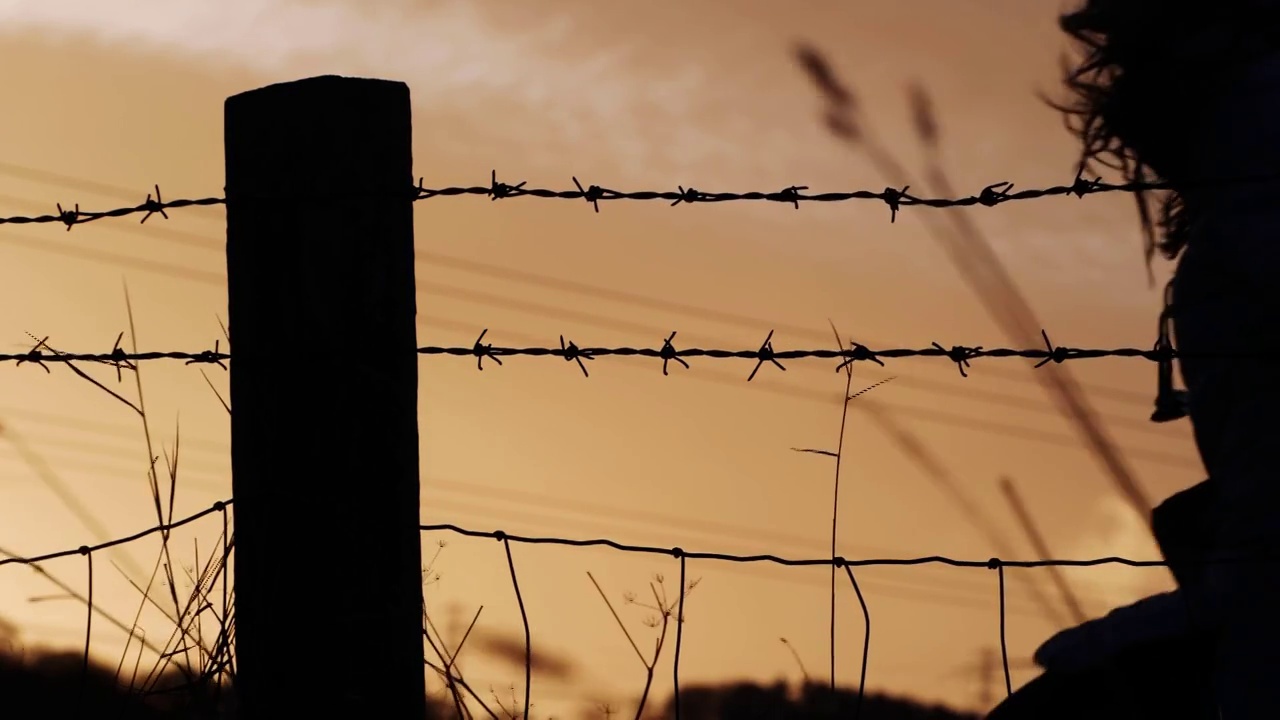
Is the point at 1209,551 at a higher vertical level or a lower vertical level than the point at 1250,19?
lower

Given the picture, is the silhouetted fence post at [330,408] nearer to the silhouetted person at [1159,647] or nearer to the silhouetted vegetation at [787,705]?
the silhouetted vegetation at [787,705]

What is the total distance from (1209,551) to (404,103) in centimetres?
171

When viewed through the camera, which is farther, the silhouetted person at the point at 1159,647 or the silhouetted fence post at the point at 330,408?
the silhouetted person at the point at 1159,647

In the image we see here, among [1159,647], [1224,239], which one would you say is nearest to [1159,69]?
[1224,239]

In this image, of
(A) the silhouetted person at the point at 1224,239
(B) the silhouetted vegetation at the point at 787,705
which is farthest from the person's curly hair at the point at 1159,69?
(B) the silhouetted vegetation at the point at 787,705

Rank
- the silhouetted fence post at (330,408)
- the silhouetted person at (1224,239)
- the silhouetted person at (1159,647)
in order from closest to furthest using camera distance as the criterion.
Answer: the silhouetted fence post at (330,408), the silhouetted person at (1224,239), the silhouetted person at (1159,647)

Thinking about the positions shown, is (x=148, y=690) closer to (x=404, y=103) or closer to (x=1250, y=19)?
(x=404, y=103)

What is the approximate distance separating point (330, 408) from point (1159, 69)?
1649 mm

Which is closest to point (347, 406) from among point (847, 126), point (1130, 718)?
point (847, 126)

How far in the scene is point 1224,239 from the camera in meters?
2.79

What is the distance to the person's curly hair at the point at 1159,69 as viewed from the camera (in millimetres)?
2846

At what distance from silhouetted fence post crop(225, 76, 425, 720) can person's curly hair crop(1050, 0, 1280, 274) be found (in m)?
1.38

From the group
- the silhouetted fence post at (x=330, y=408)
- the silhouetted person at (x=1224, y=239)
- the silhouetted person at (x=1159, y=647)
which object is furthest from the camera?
the silhouetted person at (x=1159, y=647)

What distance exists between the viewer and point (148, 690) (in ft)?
8.68
